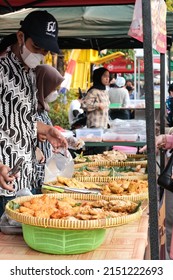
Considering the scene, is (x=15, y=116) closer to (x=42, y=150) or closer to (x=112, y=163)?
(x=42, y=150)

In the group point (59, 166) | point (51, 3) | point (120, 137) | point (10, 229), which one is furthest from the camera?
point (120, 137)

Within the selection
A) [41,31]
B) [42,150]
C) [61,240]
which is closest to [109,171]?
[42,150]

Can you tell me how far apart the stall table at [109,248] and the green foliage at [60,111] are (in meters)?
9.10

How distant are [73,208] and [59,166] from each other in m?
1.15

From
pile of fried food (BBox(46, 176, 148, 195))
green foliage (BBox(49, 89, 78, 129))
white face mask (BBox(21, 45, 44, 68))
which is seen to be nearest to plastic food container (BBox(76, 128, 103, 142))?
pile of fried food (BBox(46, 176, 148, 195))

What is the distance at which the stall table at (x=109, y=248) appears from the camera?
7.08 ft

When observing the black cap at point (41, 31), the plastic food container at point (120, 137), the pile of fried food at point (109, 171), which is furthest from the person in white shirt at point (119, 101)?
the black cap at point (41, 31)

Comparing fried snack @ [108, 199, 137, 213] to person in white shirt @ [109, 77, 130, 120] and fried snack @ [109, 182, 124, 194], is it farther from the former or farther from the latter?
person in white shirt @ [109, 77, 130, 120]

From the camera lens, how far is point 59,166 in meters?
3.60

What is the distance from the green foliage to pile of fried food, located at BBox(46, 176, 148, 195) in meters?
8.30

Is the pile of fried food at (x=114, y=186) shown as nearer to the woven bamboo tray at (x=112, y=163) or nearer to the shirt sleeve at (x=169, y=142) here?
the shirt sleeve at (x=169, y=142)

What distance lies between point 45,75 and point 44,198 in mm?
1889

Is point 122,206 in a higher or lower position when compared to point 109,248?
higher

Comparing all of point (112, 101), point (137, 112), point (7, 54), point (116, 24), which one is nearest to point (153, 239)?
point (7, 54)
